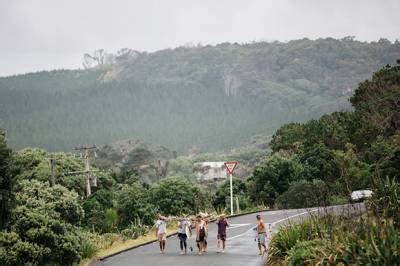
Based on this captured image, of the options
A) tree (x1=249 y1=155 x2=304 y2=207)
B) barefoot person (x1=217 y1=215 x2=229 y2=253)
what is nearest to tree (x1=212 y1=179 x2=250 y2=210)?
tree (x1=249 y1=155 x2=304 y2=207)

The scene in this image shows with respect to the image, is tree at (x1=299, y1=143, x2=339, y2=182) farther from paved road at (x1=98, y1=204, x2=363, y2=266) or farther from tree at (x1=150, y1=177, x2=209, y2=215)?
paved road at (x1=98, y1=204, x2=363, y2=266)

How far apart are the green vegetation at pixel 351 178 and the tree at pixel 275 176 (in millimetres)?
506

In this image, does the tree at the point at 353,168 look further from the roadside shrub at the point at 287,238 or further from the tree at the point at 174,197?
the roadside shrub at the point at 287,238

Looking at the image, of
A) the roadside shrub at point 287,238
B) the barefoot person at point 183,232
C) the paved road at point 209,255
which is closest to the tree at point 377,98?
the paved road at point 209,255

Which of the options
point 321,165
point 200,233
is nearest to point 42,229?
point 200,233

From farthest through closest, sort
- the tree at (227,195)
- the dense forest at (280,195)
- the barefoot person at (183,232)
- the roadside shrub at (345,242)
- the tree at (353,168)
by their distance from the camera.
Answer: the tree at (227,195) → the tree at (353,168) → the barefoot person at (183,232) → the dense forest at (280,195) → the roadside shrub at (345,242)

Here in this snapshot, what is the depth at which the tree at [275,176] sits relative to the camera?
5322 centimetres

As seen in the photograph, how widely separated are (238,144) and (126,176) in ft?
394

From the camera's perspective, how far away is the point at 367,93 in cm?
6322

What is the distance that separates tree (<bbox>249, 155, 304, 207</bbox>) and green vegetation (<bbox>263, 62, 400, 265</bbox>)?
0.51 m

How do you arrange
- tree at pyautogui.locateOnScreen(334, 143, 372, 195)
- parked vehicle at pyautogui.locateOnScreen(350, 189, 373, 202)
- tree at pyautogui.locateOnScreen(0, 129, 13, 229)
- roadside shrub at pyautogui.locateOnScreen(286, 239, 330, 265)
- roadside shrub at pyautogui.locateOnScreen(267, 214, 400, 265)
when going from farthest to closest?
tree at pyautogui.locateOnScreen(334, 143, 372, 195), tree at pyautogui.locateOnScreen(0, 129, 13, 229), parked vehicle at pyautogui.locateOnScreen(350, 189, 373, 202), roadside shrub at pyautogui.locateOnScreen(286, 239, 330, 265), roadside shrub at pyautogui.locateOnScreen(267, 214, 400, 265)

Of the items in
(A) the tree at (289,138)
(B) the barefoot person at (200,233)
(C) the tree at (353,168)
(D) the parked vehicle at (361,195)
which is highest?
(A) the tree at (289,138)

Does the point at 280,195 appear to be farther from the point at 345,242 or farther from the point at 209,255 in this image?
the point at 345,242

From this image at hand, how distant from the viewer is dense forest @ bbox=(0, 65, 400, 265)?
14.5 metres
